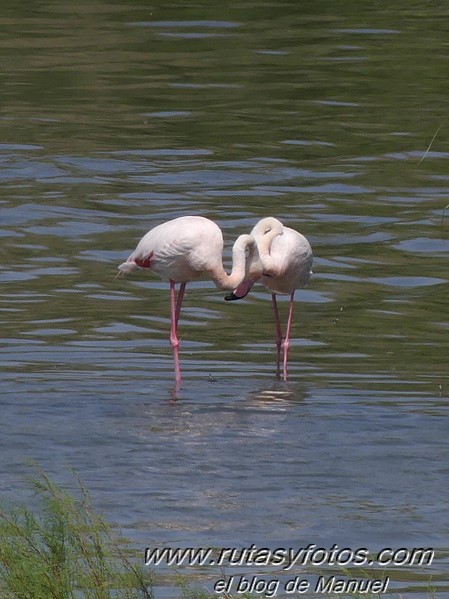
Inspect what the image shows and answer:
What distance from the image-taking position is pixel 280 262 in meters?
11.1

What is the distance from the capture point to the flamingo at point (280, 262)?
1108 cm

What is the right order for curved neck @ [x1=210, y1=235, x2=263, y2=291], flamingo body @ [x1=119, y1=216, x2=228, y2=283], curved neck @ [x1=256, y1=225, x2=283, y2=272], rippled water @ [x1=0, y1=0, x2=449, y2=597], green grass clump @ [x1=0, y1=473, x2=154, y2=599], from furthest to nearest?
curved neck @ [x1=256, y1=225, x2=283, y2=272] → flamingo body @ [x1=119, y1=216, x2=228, y2=283] → curved neck @ [x1=210, y1=235, x2=263, y2=291] → rippled water @ [x1=0, y1=0, x2=449, y2=597] → green grass clump @ [x1=0, y1=473, x2=154, y2=599]

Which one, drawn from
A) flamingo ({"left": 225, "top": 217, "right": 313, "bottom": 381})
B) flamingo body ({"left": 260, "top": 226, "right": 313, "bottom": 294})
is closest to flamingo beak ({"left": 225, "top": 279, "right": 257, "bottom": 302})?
flamingo ({"left": 225, "top": 217, "right": 313, "bottom": 381})

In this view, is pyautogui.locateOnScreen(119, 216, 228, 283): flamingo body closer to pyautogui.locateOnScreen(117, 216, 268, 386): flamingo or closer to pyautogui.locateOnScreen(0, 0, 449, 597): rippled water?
pyautogui.locateOnScreen(117, 216, 268, 386): flamingo

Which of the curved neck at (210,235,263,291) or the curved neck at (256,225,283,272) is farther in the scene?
the curved neck at (256,225,283,272)

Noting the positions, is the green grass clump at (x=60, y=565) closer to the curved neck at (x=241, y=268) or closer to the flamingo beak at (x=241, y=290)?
the curved neck at (x=241, y=268)

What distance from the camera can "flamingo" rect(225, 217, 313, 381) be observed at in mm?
11077

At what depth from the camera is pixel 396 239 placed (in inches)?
568

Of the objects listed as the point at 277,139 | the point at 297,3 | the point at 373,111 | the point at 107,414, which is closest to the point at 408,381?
the point at 107,414

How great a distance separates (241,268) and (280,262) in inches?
16.3

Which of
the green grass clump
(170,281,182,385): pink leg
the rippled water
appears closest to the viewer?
the green grass clump

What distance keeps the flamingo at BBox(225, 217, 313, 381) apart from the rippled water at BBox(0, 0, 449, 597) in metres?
0.30

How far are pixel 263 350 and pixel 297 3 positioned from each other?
52.2 ft

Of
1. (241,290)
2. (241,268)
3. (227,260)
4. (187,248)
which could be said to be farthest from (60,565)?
(227,260)
